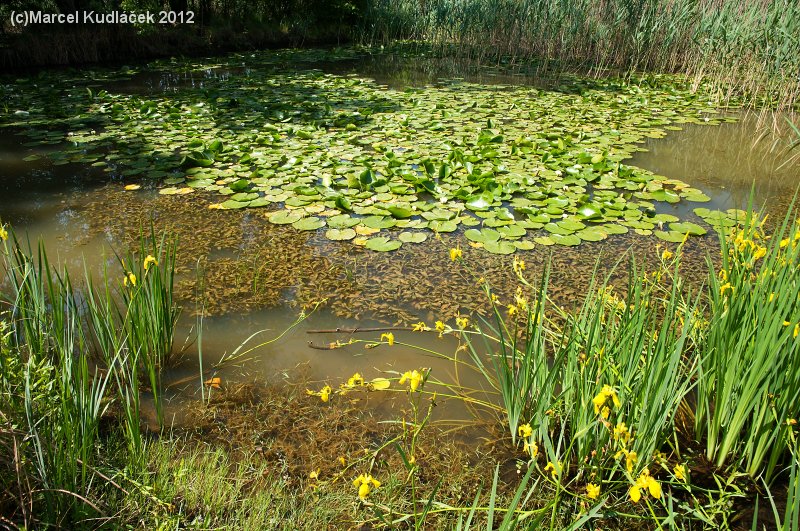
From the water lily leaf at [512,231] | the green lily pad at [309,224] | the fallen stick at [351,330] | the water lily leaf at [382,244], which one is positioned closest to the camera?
the fallen stick at [351,330]

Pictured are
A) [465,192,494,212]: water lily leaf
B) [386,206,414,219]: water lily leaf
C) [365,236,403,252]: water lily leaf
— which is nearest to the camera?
[365,236,403,252]: water lily leaf

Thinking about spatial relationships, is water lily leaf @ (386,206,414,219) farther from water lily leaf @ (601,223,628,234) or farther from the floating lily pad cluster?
water lily leaf @ (601,223,628,234)

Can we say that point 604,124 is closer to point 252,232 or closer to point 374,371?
point 252,232

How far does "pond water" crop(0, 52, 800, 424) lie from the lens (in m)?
2.22

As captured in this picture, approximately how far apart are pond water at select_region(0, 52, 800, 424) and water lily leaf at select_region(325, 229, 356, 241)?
0.06ft

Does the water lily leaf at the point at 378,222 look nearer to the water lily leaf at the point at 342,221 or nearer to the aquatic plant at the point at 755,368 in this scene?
the water lily leaf at the point at 342,221

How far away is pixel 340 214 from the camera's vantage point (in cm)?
322

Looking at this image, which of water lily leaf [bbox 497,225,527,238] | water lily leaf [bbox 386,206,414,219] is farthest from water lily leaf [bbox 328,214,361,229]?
water lily leaf [bbox 497,225,527,238]

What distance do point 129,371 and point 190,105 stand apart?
15.1 feet

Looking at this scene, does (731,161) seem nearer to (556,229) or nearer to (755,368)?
(556,229)

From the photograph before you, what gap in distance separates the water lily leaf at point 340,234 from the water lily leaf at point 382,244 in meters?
0.12

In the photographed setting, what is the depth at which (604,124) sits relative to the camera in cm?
538

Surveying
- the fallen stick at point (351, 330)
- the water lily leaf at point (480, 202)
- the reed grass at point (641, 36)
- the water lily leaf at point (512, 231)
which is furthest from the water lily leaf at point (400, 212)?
the reed grass at point (641, 36)

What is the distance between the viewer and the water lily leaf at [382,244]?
2.85 m
